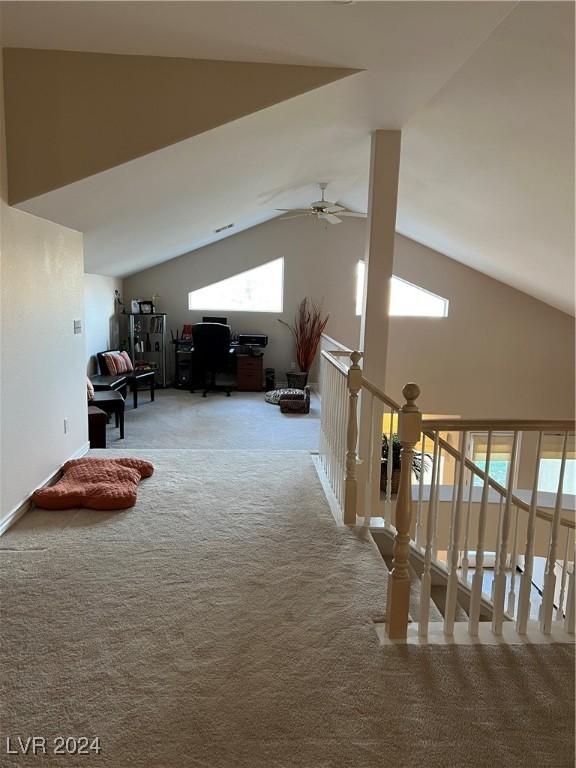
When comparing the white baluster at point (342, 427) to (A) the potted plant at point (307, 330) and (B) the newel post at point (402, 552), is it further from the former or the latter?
(A) the potted plant at point (307, 330)

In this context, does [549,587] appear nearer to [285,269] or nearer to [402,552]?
[402,552]

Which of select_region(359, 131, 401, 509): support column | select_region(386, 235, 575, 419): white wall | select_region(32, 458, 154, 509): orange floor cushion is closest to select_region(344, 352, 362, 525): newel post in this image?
select_region(359, 131, 401, 509): support column

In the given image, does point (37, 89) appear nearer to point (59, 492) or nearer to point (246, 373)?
point (59, 492)

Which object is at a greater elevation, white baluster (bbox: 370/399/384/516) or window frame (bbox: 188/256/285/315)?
window frame (bbox: 188/256/285/315)

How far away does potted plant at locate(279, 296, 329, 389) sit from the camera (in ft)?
27.2

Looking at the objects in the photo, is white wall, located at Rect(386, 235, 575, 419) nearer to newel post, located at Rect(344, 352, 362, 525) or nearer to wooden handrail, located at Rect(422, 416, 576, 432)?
newel post, located at Rect(344, 352, 362, 525)

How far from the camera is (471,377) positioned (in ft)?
27.3

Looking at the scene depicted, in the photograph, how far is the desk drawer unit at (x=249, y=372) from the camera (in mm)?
8047

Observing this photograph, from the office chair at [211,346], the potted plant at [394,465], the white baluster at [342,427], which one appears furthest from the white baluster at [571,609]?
the office chair at [211,346]

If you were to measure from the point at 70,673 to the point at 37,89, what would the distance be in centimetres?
288

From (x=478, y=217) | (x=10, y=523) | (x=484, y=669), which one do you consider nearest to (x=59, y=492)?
(x=10, y=523)

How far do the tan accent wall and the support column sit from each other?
1.17m

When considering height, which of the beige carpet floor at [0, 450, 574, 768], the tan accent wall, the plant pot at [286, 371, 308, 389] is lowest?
the beige carpet floor at [0, 450, 574, 768]

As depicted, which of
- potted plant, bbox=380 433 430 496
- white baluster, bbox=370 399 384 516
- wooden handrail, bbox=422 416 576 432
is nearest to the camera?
wooden handrail, bbox=422 416 576 432
